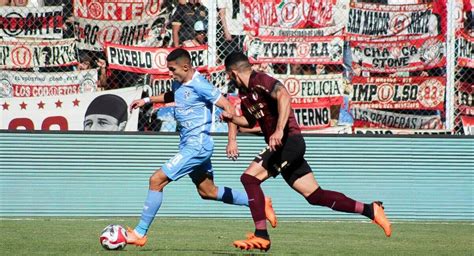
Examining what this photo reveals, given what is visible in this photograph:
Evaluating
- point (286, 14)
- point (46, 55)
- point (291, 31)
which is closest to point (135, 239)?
point (46, 55)

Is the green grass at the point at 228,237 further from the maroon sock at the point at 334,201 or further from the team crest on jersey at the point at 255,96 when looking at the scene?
the team crest on jersey at the point at 255,96

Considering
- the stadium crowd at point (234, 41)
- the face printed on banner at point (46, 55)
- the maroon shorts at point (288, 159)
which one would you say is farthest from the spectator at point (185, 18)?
the maroon shorts at point (288, 159)

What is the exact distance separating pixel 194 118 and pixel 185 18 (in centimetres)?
516

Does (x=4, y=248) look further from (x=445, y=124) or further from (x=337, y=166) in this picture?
(x=445, y=124)

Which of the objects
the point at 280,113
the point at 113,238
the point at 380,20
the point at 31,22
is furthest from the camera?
the point at 380,20

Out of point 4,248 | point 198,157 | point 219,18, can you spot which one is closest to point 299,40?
point 219,18

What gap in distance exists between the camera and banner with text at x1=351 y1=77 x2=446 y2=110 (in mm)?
17438

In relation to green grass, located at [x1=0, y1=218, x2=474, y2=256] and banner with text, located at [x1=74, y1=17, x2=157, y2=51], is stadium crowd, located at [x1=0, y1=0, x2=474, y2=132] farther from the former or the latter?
green grass, located at [x1=0, y1=218, x2=474, y2=256]

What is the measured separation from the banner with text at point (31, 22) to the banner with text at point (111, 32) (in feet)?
1.09

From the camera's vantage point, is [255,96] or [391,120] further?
[391,120]

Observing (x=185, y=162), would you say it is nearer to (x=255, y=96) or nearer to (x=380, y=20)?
(x=255, y=96)

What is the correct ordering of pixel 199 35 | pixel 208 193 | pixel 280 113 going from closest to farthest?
1. pixel 280 113
2. pixel 208 193
3. pixel 199 35

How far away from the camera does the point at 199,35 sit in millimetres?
17031

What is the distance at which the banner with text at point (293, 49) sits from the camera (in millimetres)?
17094
